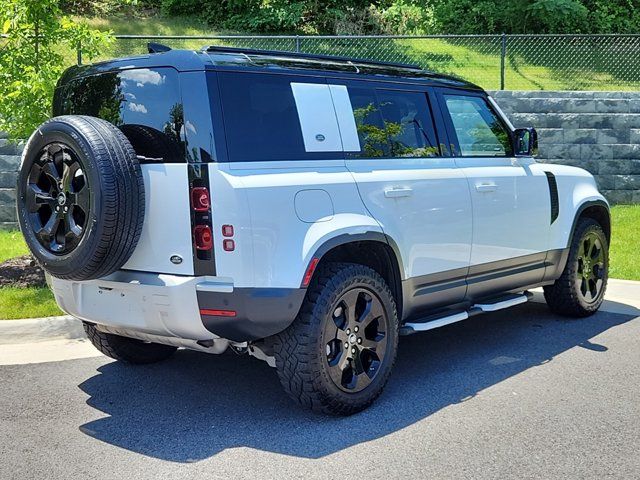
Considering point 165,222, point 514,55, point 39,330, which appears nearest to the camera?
point 165,222

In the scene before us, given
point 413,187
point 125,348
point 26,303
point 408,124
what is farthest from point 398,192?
point 26,303

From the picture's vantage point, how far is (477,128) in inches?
237

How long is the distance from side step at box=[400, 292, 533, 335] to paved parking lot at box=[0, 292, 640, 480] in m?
0.39

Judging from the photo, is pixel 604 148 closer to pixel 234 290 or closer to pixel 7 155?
pixel 7 155

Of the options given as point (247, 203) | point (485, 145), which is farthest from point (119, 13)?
point (247, 203)

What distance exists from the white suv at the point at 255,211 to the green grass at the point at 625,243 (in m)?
3.87

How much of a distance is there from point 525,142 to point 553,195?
50 cm

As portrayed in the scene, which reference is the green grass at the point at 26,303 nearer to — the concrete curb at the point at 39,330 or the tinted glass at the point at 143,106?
the concrete curb at the point at 39,330

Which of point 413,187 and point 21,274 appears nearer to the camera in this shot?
point 413,187

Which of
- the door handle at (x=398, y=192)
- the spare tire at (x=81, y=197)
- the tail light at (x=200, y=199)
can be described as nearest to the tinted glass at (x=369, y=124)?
the door handle at (x=398, y=192)

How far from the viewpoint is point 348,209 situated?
179 inches

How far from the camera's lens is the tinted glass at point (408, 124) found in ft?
16.9

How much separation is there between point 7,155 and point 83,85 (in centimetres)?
656

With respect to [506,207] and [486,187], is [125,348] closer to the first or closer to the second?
[486,187]
